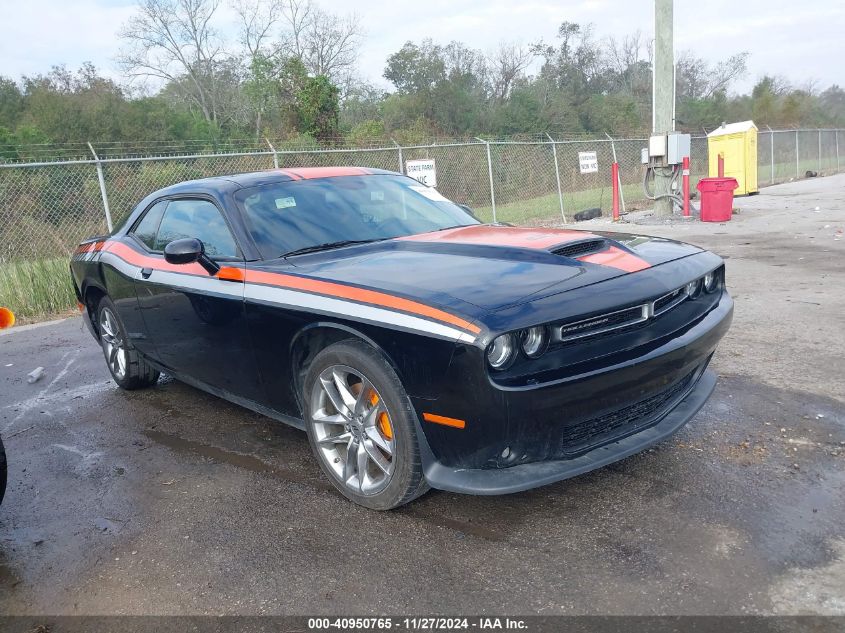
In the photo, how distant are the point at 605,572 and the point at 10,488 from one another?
10.1ft

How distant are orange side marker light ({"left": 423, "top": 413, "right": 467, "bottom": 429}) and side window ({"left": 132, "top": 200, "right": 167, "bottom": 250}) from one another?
2.61 meters

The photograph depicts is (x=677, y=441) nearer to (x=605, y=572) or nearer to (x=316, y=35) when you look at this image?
(x=605, y=572)

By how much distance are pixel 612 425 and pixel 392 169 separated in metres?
12.7

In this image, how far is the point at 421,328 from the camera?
260 cm

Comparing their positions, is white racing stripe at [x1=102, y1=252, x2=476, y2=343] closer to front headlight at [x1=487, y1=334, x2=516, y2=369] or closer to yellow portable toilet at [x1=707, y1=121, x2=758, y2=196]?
front headlight at [x1=487, y1=334, x2=516, y2=369]

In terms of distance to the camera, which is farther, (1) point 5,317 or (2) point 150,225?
(2) point 150,225

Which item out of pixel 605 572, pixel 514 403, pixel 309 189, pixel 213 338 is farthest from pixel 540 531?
pixel 309 189

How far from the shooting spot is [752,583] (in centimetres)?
240

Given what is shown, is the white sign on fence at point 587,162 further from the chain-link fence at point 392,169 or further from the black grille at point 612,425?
the black grille at point 612,425

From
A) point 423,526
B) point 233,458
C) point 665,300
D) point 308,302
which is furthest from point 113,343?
point 665,300

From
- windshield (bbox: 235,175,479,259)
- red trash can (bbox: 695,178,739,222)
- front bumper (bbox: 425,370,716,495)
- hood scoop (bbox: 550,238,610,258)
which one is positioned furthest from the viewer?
red trash can (bbox: 695,178,739,222)

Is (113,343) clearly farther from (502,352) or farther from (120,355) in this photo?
(502,352)

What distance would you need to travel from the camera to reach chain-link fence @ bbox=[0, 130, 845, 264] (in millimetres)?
11102

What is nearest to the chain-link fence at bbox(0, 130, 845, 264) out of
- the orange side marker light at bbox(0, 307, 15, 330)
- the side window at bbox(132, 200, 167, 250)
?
the side window at bbox(132, 200, 167, 250)
